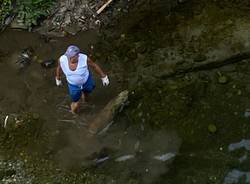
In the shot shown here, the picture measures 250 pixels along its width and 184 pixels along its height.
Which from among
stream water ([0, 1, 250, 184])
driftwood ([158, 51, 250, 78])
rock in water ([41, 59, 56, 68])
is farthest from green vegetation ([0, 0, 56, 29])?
driftwood ([158, 51, 250, 78])

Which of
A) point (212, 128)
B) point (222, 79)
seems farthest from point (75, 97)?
point (222, 79)

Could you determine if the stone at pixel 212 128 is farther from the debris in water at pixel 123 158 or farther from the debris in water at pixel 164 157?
the debris in water at pixel 123 158

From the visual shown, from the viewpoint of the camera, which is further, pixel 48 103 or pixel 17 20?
pixel 17 20

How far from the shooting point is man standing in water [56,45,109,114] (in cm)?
773

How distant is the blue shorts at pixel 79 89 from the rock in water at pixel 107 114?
41cm

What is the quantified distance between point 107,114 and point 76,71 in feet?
3.18

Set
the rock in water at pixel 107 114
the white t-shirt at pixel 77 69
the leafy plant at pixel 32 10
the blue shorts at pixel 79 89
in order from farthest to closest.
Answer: the leafy plant at pixel 32 10 < the rock in water at pixel 107 114 < the blue shorts at pixel 79 89 < the white t-shirt at pixel 77 69

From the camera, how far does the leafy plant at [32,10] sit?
32.3 ft

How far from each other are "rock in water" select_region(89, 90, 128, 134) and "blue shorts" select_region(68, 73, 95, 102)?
1.34 ft

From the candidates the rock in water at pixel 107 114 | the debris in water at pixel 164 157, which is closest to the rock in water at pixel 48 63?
the rock in water at pixel 107 114

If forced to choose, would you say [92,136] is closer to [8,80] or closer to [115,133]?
[115,133]

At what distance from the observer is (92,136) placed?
8.32m

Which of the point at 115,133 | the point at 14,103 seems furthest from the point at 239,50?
the point at 14,103

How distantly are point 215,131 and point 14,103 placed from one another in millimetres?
3397
